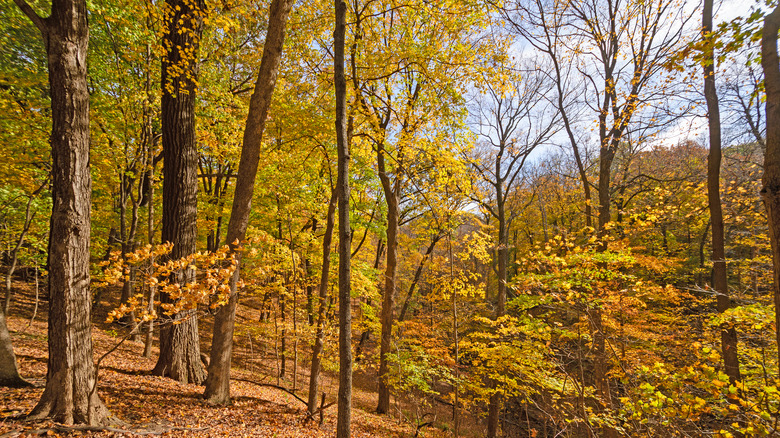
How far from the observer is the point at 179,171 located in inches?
233

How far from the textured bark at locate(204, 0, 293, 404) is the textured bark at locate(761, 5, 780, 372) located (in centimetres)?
618


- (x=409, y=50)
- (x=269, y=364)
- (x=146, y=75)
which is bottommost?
(x=269, y=364)

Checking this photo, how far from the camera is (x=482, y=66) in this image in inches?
271

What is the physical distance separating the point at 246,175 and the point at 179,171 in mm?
1739

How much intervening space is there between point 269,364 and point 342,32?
13.5 m

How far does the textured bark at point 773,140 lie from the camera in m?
2.89

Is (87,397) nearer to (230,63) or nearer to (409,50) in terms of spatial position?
(409,50)

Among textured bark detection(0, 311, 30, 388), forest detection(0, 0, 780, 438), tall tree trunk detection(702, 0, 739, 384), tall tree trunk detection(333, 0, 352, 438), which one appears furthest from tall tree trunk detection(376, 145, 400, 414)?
tall tree trunk detection(702, 0, 739, 384)

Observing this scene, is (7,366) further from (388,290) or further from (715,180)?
(715,180)

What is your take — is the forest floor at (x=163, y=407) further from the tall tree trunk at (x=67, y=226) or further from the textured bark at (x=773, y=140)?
the textured bark at (x=773, y=140)

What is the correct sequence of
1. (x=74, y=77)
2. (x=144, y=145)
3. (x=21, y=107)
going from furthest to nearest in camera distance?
1. (x=144, y=145)
2. (x=21, y=107)
3. (x=74, y=77)

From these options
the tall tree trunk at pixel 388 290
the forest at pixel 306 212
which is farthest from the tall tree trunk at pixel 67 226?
the tall tree trunk at pixel 388 290

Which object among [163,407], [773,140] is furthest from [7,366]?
[773,140]

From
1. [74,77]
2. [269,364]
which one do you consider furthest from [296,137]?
[269,364]
